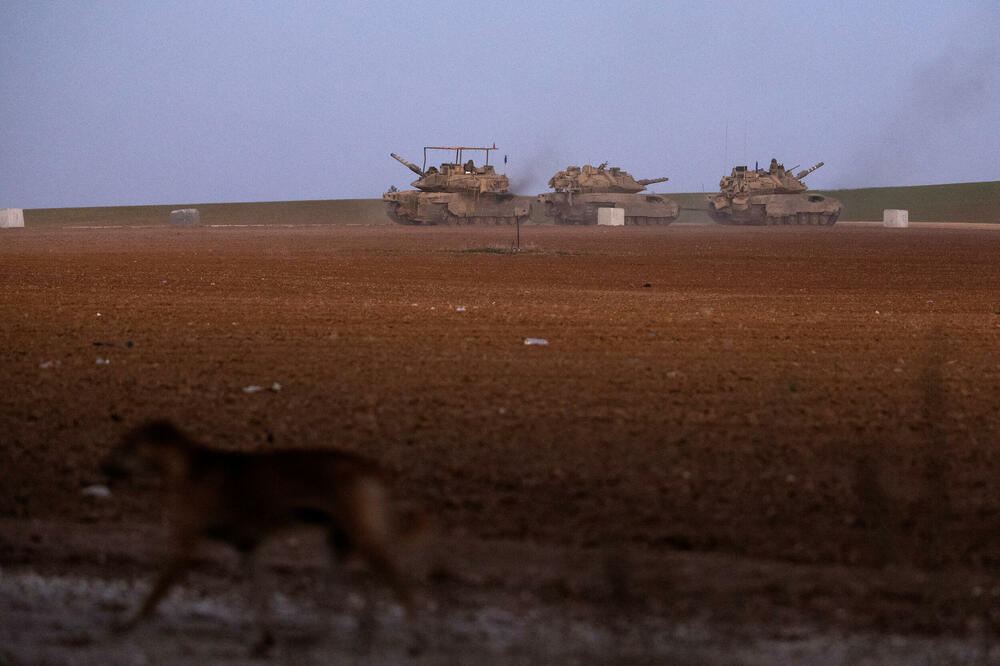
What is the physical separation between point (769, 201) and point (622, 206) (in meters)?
8.02

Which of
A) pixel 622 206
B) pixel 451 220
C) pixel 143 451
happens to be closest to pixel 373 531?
pixel 143 451

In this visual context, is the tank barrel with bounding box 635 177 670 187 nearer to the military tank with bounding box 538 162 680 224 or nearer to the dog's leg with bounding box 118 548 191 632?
the military tank with bounding box 538 162 680 224

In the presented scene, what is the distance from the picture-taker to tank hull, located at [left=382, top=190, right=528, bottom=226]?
207 ft

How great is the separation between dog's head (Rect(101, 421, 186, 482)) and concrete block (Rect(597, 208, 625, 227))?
5960cm

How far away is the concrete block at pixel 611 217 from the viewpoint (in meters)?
63.4

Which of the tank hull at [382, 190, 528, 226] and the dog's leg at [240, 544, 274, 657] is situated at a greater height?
the tank hull at [382, 190, 528, 226]

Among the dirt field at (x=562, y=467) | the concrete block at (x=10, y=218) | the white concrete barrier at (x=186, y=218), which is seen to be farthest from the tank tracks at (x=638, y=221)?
the dirt field at (x=562, y=467)

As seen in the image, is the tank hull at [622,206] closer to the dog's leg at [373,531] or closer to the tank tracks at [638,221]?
the tank tracks at [638,221]

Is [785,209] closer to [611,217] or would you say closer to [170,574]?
[611,217]

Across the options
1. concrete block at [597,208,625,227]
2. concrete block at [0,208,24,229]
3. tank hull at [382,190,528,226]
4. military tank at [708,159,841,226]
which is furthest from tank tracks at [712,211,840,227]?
concrete block at [0,208,24,229]

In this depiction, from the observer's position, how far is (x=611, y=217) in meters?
63.4

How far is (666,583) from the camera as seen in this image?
5.17 m

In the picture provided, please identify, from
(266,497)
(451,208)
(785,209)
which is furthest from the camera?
(785,209)

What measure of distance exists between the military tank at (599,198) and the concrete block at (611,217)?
1.35m
